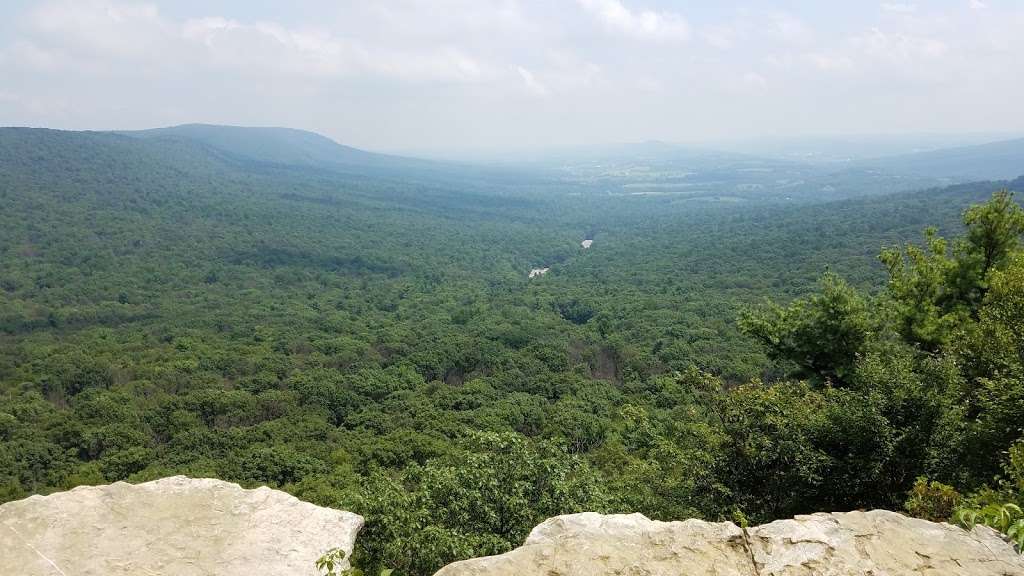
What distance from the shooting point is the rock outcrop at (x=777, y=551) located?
17.7ft

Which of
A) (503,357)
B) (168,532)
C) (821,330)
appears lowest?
(503,357)

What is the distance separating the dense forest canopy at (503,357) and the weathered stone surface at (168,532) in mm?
1908

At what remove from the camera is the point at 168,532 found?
8.05m

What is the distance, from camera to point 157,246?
12975 centimetres

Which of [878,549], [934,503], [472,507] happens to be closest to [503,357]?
[472,507]

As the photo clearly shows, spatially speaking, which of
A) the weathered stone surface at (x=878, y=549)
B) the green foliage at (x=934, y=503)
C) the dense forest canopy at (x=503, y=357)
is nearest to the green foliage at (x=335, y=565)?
the dense forest canopy at (x=503, y=357)

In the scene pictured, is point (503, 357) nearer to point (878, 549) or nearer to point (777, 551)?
point (777, 551)

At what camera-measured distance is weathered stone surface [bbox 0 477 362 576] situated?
737cm

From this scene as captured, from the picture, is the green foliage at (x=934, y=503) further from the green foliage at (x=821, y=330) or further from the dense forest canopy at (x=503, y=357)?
the green foliage at (x=821, y=330)

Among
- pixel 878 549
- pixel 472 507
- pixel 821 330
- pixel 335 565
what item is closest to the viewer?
pixel 878 549

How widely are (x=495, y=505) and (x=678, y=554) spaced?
5217 mm

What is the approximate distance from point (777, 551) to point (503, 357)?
59.6 metres

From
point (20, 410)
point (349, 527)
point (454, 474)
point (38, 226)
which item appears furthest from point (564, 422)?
point (38, 226)

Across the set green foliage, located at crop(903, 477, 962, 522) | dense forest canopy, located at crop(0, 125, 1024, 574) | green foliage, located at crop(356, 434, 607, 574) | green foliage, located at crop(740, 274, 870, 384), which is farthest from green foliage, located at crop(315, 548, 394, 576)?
green foliage, located at crop(740, 274, 870, 384)
